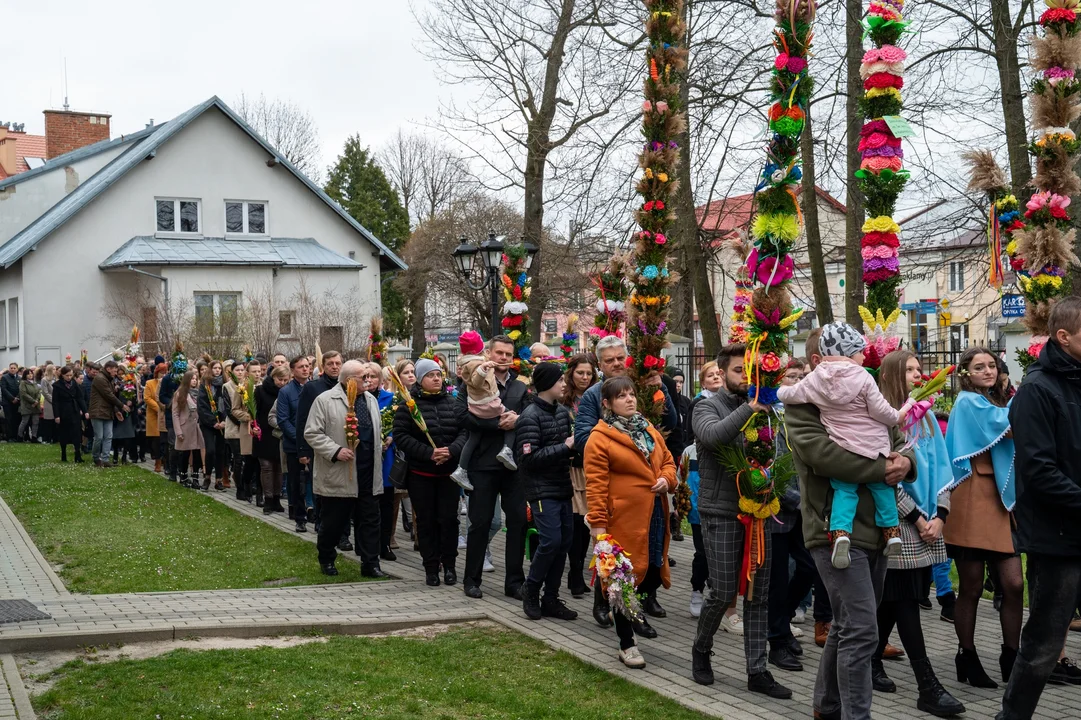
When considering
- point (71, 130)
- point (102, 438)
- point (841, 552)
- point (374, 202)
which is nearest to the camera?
point (841, 552)

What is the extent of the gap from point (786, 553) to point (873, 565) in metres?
2.04

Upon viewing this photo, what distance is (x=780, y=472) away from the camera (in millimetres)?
6730

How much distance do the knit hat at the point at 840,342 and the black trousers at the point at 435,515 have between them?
16.5ft

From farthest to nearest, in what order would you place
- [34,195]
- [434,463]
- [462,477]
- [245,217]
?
[34,195] < [245,217] < [434,463] < [462,477]

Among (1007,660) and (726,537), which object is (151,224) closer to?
(726,537)

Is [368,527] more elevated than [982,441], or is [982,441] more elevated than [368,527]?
[982,441]

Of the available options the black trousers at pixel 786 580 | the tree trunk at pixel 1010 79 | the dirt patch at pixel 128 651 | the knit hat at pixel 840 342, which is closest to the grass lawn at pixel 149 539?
the dirt patch at pixel 128 651

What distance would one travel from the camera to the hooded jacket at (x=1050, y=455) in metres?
5.11

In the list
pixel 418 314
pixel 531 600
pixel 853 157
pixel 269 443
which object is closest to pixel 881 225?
pixel 531 600

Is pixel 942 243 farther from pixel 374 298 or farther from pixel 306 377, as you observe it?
pixel 374 298

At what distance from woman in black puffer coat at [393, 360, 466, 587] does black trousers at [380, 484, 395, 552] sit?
1.37 metres

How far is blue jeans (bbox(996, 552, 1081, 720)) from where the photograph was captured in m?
5.18

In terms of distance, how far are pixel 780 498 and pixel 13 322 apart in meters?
38.2

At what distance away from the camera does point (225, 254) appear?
126 feet
